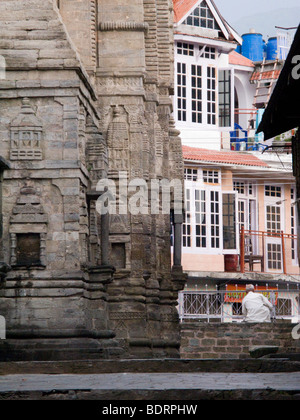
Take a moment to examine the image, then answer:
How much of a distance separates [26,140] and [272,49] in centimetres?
3286

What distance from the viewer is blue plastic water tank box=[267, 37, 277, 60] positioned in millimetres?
54031

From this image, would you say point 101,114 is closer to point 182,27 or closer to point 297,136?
point 297,136

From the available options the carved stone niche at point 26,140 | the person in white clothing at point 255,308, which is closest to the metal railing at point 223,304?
the person in white clothing at point 255,308

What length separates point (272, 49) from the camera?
54250mm

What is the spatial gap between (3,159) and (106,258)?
414 cm

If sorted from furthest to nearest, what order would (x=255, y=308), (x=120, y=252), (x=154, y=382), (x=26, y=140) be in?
(x=255, y=308) → (x=120, y=252) → (x=26, y=140) → (x=154, y=382)

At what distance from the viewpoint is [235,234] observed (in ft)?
154

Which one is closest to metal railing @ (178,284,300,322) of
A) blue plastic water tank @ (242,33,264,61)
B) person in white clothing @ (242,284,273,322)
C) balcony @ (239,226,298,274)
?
balcony @ (239,226,298,274)

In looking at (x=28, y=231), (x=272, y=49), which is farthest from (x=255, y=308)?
(x=272, y=49)

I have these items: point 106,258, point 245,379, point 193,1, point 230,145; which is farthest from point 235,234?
point 245,379

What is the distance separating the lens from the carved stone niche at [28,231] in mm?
22328

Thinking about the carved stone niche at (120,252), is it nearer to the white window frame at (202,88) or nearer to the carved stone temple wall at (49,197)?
the carved stone temple wall at (49,197)

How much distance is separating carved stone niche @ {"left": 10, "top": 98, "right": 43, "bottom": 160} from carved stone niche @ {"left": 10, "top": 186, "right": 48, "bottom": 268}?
558 mm

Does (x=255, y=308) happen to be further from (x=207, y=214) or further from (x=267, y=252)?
(x=267, y=252)
